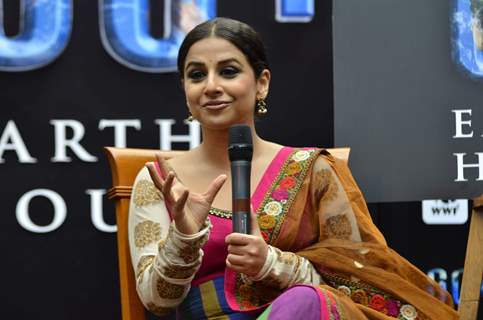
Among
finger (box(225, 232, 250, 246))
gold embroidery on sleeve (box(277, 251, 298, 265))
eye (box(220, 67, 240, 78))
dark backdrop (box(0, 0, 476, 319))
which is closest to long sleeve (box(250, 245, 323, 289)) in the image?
gold embroidery on sleeve (box(277, 251, 298, 265))

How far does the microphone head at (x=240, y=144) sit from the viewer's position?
63.5 inches

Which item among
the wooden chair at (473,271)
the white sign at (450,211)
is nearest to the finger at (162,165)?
the wooden chair at (473,271)

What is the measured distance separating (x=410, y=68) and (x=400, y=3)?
0.21 m

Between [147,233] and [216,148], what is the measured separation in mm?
268

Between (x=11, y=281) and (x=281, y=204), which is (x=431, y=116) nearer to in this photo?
(x=281, y=204)

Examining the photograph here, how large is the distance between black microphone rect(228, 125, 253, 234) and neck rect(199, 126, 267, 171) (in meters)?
0.53

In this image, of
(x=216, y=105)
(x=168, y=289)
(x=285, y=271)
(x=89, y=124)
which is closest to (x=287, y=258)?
(x=285, y=271)

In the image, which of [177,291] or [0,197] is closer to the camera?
[177,291]

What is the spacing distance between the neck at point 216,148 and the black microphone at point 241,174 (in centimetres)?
53

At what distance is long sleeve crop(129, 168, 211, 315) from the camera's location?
191cm

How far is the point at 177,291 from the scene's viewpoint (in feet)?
6.56

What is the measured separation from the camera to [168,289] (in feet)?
6.53

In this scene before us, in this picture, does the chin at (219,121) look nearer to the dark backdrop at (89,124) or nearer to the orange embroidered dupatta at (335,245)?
the orange embroidered dupatta at (335,245)

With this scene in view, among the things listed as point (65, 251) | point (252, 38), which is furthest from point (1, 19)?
point (252, 38)
